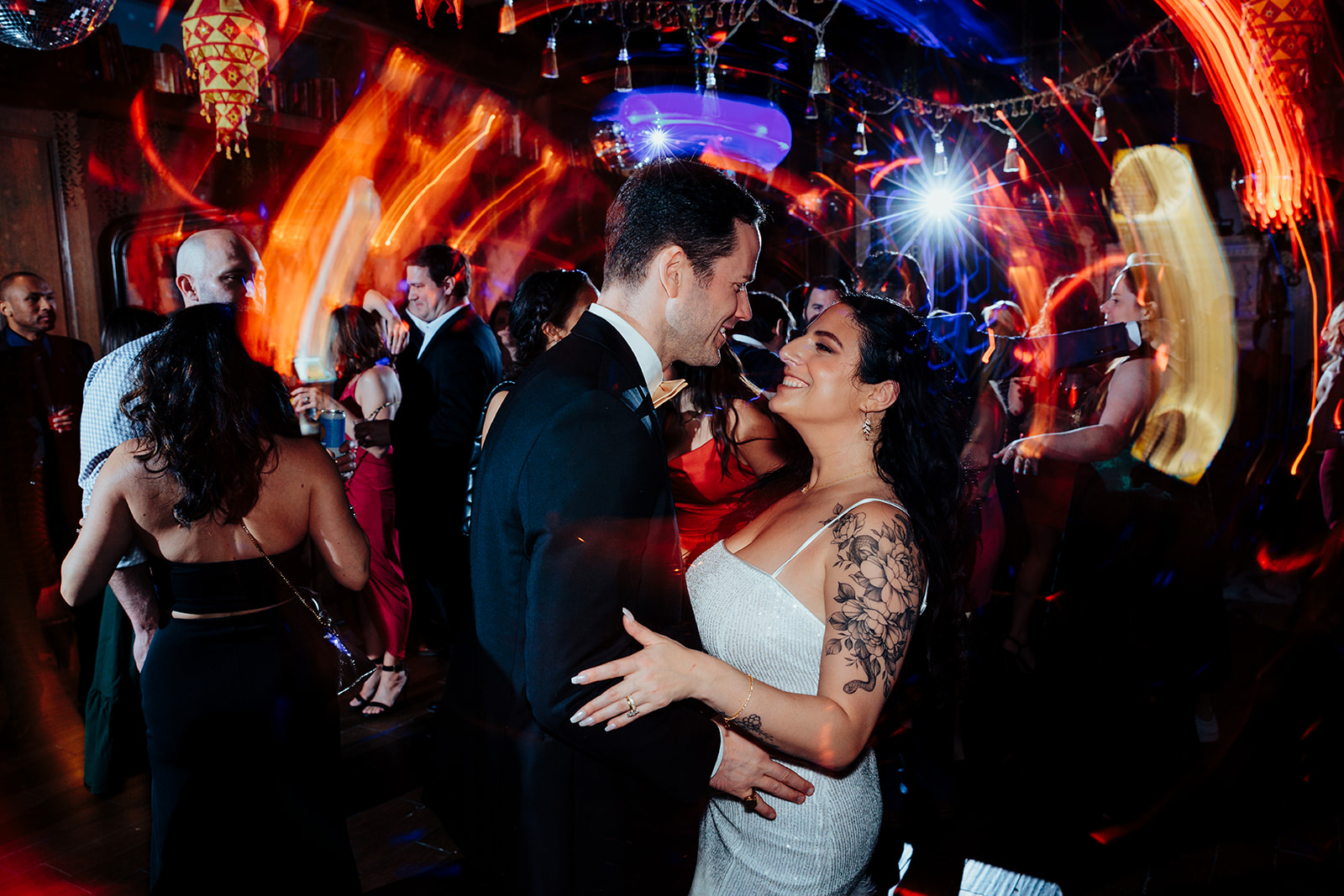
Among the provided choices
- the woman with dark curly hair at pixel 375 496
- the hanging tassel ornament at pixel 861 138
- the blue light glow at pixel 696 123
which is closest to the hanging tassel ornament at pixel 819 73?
the woman with dark curly hair at pixel 375 496

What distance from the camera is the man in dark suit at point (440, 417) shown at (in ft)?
11.8

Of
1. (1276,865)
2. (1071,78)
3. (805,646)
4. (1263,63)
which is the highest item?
(1071,78)

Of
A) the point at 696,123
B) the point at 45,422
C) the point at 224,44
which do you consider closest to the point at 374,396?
the point at 45,422

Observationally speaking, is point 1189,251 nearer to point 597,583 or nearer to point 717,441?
point 717,441

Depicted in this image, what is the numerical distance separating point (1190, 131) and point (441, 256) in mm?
9841

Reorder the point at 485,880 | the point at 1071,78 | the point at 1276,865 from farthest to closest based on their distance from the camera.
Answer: the point at 1071,78 < the point at 1276,865 < the point at 485,880

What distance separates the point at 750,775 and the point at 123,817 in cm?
260

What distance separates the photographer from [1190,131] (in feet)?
31.5

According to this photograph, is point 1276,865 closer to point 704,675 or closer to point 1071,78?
point 704,675

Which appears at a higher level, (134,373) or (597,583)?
(134,373)

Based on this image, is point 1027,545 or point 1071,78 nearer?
point 1027,545

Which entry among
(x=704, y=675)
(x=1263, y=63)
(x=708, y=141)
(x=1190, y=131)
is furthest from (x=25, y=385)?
(x=1190, y=131)

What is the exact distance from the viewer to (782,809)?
151 cm

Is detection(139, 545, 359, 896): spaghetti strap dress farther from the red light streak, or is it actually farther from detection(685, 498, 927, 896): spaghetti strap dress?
the red light streak
